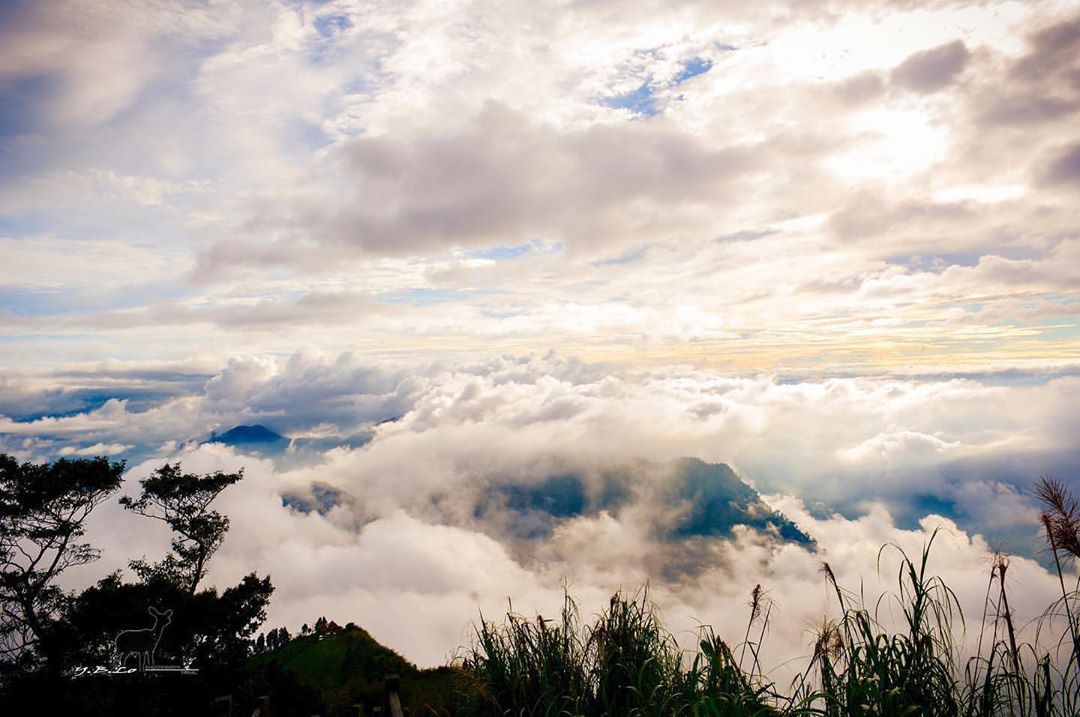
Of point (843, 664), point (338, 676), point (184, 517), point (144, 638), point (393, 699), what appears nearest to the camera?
point (843, 664)

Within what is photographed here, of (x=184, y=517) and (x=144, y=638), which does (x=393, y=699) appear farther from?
(x=184, y=517)

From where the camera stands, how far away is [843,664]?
6141 millimetres

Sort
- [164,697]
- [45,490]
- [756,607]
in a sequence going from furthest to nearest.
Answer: [45,490] < [164,697] < [756,607]

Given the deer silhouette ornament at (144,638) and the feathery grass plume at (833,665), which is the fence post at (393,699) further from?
the deer silhouette ornament at (144,638)

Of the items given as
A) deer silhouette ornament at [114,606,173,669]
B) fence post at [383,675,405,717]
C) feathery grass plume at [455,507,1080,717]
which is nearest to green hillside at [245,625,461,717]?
deer silhouette ornament at [114,606,173,669]

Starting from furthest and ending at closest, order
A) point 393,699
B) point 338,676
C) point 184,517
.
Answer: point 184,517
point 338,676
point 393,699

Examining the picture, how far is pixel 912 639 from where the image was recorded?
598cm

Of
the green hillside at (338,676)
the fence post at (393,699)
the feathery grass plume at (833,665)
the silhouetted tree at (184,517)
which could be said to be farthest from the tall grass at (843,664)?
the silhouetted tree at (184,517)

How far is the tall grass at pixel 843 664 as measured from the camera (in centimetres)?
537

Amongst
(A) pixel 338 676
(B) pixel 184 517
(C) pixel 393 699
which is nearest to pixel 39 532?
(B) pixel 184 517

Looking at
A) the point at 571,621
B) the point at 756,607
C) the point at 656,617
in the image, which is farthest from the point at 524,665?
the point at 756,607

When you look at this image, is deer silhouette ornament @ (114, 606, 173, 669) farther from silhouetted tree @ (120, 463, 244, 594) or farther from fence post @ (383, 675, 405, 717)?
fence post @ (383, 675, 405, 717)

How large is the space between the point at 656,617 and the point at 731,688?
4.44ft

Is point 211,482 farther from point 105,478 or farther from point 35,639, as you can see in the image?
point 35,639
